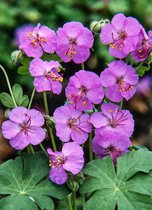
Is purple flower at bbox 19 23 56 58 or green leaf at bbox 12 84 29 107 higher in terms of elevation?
purple flower at bbox 19 23 56 58

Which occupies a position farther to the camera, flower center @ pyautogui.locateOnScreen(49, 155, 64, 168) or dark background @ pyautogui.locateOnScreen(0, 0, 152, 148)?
dark background @ pyautogui.locateOnScreen(0, 0, 152, 148)

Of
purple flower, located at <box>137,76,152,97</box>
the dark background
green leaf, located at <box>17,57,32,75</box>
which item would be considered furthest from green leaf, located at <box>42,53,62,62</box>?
purple flower, located at <box>137,76,152,97</box>

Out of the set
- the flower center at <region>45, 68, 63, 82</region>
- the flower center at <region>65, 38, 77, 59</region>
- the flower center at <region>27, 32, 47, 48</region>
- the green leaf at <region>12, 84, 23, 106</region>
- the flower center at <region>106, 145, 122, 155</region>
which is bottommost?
the flower center at <region>106, 145, 122, 155</region>

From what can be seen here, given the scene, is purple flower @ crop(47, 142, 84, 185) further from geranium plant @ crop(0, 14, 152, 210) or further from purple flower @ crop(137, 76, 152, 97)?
purple flower @ crop(137, 76, 152, 97)

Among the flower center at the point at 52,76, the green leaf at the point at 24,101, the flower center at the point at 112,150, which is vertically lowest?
the flower center at the point at 112,150

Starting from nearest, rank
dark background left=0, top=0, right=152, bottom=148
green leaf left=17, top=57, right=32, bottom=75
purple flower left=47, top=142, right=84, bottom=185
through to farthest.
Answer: purple flower left=47, top=142, right=84, bottom=185 → green leaf left=17, top=57, right=32, bottom=75 → dark background left=0, top=0, right=152, bottom=148

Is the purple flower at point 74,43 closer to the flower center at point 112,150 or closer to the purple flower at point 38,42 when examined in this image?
the purple flower at point 38,42

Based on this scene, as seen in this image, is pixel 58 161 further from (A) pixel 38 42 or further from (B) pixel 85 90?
(A) pixel 38 42

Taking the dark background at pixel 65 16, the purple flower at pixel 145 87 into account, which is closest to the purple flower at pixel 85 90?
the dark background at pixel 65 16
